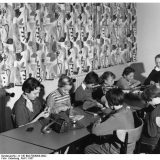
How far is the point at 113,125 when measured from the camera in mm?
2463

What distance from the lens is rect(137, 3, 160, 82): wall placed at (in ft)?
21.0

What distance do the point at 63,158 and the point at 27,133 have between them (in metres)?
0.55

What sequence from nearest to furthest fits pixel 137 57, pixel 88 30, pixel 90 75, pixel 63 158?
pixel 63 158 < pixel 90 75 < pixel 88 30 < pixel 137 57

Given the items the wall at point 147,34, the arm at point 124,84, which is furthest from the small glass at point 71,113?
the wall at point 147,34

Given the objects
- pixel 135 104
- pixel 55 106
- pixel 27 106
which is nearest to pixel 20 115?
pixel 27 106

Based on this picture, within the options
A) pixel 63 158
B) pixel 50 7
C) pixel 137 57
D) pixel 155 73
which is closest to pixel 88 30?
pixel 50 7

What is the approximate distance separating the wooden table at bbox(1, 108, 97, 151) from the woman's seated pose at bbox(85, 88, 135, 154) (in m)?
0.19

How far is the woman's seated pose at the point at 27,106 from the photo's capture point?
296 centimetres

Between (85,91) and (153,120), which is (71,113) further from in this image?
(153,120)

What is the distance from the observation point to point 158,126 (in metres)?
2.71

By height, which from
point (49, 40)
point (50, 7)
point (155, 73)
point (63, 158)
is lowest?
point (63, 158)

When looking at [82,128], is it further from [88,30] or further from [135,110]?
[88,30]

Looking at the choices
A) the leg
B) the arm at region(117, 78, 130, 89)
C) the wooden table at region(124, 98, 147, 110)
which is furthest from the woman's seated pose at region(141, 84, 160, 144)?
the arm at region(117, 78, 130, 89)

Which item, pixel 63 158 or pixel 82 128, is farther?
pixel 82 128
